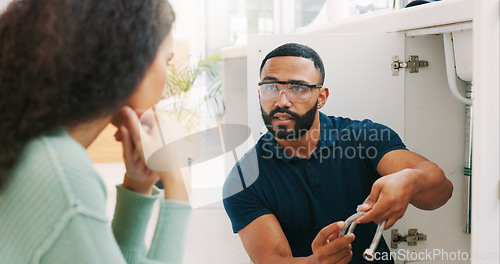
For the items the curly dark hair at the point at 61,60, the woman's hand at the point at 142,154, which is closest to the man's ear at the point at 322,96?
the woman's hand at the point at 142,154

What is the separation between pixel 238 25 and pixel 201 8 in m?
0.27

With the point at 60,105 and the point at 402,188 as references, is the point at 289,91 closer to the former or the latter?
the point at 402,188

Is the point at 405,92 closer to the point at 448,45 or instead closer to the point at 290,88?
the point at 448,45

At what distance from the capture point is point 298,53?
3.42 feet

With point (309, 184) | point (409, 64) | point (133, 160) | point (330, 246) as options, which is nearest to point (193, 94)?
point (409, 64)

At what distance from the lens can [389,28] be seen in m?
1.27

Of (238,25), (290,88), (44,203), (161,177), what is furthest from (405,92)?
(238,25)

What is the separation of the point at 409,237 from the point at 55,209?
3.56ft

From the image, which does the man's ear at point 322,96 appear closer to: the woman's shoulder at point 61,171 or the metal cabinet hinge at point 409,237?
the metal cabinet hinge at point 409,237

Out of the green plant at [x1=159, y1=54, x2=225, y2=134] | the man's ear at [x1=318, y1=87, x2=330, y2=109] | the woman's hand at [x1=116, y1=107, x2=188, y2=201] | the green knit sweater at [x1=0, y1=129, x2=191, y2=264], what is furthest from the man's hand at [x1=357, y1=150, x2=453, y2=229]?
the green plant at [x1=159, y1=54, x2=225, y2=134]

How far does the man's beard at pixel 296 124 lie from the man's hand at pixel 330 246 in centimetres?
22

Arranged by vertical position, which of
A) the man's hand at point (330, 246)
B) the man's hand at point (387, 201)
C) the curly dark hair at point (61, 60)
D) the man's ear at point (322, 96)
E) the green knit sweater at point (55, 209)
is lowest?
the man's hand at point (330, 246)

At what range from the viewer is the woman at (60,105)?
0.52 metres

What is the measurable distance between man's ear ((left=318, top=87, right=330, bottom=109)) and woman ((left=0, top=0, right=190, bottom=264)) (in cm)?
55
